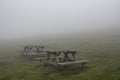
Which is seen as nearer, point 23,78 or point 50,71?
point 23,78

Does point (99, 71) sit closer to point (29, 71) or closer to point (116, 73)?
point (116, 73)

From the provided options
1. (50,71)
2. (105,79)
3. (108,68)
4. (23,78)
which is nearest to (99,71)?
(108,68)

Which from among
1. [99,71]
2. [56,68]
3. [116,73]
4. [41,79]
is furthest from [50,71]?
[116,73]

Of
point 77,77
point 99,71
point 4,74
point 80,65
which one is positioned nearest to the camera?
point 77,77

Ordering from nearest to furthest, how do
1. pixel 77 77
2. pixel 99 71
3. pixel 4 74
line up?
1. pixel 77 77
2. pixel 99 71
3. pixel 4 74

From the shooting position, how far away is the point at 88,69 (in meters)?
20.5

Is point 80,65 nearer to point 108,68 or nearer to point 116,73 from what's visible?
point 108,68

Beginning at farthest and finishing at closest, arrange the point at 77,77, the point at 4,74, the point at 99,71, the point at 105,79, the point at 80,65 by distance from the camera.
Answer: the point at 80,65 < the point at 4,74 < the point at 99,71 < the point at 77,77 < the point at 105,79

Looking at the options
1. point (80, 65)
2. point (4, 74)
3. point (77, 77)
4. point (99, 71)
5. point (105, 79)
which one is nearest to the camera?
point (105, 79)

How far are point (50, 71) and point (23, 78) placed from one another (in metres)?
2.85

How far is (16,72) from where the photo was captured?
20875 millimetres

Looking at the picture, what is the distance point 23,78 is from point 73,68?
4758 mm

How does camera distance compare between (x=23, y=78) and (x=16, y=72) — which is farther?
(x=16, y=72)

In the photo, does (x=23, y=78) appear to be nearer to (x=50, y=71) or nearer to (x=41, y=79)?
(x=41, y=79)
